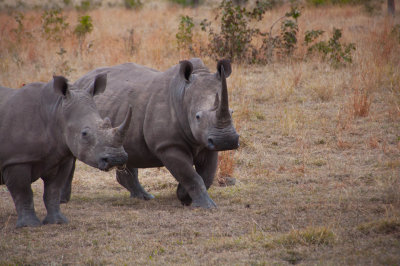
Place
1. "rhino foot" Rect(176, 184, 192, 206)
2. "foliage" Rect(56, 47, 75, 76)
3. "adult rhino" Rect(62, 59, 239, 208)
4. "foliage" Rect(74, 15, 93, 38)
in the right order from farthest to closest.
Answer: "foliage" Rect(74, 15, 93, 38)
"foliage" Rect(56, 47, 75, 76)
"rhino foot" Rect(176, 184, 192, 206)
"adult rhino" Rect(62, 59, 239, 208)

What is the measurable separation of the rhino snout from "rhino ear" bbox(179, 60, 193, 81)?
4.57 ft

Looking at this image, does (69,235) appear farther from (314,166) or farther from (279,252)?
(314,166)

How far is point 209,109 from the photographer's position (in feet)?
19.9

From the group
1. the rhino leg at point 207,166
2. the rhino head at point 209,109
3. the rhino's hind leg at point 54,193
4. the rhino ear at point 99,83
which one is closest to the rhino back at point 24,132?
the rhino's hind leg at point 54,193

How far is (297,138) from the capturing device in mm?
8930

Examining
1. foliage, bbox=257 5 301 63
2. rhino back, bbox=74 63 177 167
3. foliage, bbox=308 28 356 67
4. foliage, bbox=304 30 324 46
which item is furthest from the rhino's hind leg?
foliage, bbox=304 30 324 46

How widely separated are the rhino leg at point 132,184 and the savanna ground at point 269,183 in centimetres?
14

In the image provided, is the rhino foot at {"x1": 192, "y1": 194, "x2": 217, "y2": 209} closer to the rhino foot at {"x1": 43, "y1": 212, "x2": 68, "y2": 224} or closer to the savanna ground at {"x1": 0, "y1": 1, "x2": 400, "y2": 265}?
the savanna ground at {"x1": 0, "y1": 1, "x2": 400, "y2": 265}

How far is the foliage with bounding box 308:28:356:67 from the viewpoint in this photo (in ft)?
39.6

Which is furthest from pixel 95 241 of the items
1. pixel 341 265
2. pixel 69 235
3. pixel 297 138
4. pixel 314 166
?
pixel 297 138

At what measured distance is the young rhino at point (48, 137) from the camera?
5.50 meters

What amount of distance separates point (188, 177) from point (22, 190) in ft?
5.42

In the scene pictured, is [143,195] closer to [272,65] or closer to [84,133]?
[84,133]

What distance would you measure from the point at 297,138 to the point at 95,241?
439 centimetres
